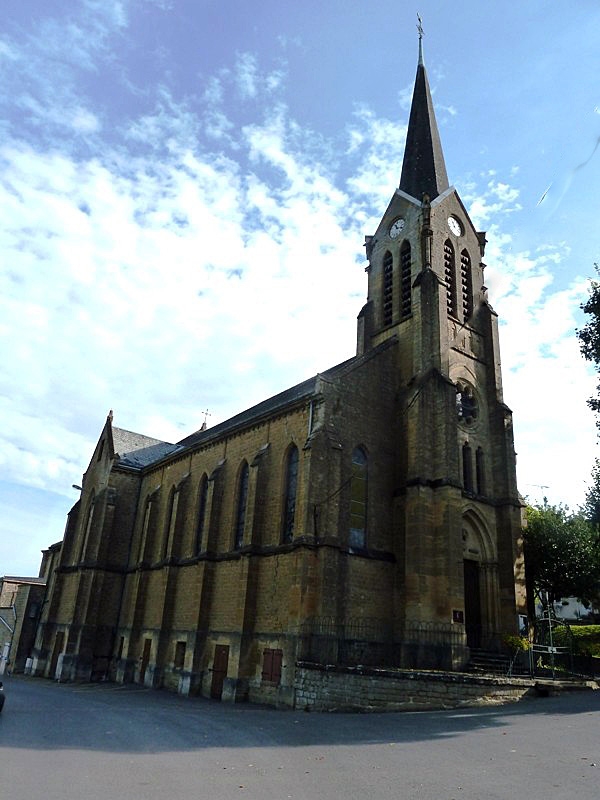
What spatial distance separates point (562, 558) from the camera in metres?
27.1

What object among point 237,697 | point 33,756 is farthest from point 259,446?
point 33,756

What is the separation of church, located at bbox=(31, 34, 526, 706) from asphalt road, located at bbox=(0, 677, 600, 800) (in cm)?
484

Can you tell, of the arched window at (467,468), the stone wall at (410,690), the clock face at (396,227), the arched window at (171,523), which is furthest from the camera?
the clock face at (396,227)

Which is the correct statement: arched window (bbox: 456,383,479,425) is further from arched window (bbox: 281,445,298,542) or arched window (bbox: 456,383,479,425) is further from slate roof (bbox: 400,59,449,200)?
slate roof (bbox: 400,59,449,200)

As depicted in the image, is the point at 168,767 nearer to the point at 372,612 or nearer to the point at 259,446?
the point at 372,612

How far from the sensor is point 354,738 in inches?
485

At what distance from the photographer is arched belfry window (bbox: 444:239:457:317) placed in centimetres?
2855

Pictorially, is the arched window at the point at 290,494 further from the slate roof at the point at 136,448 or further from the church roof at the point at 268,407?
the slate roof at the point at 136,448

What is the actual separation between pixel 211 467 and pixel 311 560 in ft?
36.0

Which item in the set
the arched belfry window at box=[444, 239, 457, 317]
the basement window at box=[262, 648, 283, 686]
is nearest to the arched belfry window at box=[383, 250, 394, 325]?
the arched belfry window at box=[444, 239, 457, 317]

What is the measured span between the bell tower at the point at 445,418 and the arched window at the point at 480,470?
46 millimetres

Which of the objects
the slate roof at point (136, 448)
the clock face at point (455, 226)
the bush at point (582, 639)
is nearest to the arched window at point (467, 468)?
the bush at point (582, 639)

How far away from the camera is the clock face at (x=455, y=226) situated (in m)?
30.5

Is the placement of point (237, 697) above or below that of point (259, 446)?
below
